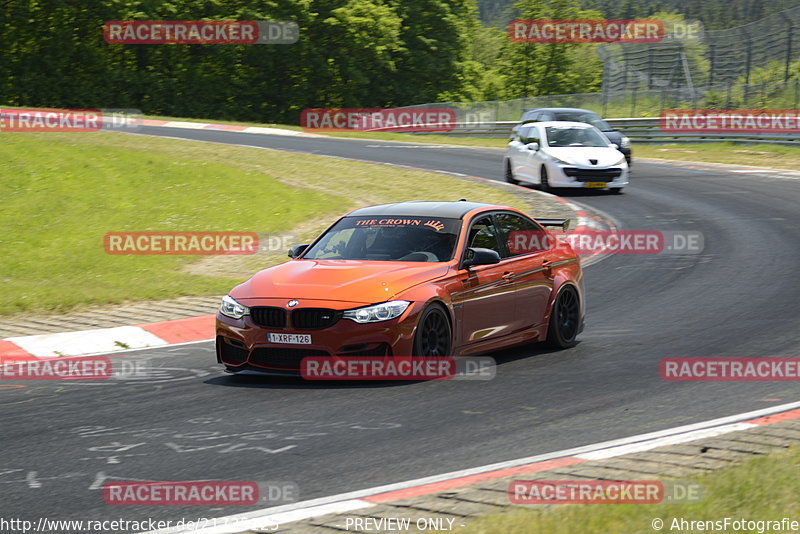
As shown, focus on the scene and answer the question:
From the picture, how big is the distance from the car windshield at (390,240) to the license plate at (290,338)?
4.30ft

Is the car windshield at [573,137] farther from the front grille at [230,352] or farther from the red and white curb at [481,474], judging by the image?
the red and white curb at [481,474]

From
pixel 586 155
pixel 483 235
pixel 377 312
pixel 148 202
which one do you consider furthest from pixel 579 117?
pixel 377 312

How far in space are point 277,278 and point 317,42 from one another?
205ft

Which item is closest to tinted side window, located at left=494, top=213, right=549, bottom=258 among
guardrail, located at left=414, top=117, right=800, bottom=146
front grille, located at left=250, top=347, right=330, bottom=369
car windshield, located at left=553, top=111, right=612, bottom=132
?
front grille, located at left=250, top=347, right=330, bottom=369

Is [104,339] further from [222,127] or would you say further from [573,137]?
[222,127]

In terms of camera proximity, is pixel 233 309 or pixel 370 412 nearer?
pixel 370 412

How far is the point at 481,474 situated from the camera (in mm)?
6215

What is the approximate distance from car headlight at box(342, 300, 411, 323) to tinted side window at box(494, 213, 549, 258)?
6.19ft

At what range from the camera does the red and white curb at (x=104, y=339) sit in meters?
10.8

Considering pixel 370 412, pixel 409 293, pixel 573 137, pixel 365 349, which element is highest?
pixel 573 137

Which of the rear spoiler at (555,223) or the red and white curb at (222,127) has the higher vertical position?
the red and white curb at (222,127)

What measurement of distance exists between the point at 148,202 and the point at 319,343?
1147 centimetres

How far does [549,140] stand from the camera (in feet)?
82.1

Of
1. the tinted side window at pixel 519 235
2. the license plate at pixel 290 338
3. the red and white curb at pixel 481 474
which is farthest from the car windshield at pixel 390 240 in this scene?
the red and white curb at pixel 481 474
